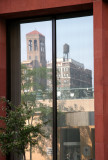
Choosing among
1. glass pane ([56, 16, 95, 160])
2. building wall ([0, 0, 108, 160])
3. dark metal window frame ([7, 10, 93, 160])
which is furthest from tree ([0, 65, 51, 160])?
building wall ([0, 0, 108, 160])

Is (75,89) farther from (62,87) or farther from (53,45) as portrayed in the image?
(53,45)

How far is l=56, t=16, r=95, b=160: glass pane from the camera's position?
10.1m

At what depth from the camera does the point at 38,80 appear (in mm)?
10711

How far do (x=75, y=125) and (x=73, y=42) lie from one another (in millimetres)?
2243

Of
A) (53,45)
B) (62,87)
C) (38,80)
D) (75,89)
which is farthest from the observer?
(38,80)

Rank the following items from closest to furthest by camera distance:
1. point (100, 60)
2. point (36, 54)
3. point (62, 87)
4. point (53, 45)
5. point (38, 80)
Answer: point (100, 60) → point (62, 87) → point (53, 45) → point (38, 80) → point (36, 54)

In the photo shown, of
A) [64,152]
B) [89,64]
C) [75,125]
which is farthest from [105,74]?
[64,152]

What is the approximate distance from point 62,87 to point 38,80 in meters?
0.75

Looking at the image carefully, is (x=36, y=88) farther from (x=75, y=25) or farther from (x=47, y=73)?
(x=75, y=25)

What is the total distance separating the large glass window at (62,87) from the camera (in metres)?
10.1

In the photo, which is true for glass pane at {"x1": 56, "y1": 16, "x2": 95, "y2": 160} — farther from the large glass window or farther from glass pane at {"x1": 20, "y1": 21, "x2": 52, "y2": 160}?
glass pane at {"x1": 20, "y1": 21, "x2": 52, "y2": 160}

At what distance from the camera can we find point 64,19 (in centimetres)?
1051

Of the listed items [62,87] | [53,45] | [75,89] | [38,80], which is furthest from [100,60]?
[38,80]

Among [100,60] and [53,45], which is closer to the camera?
[100,60]
